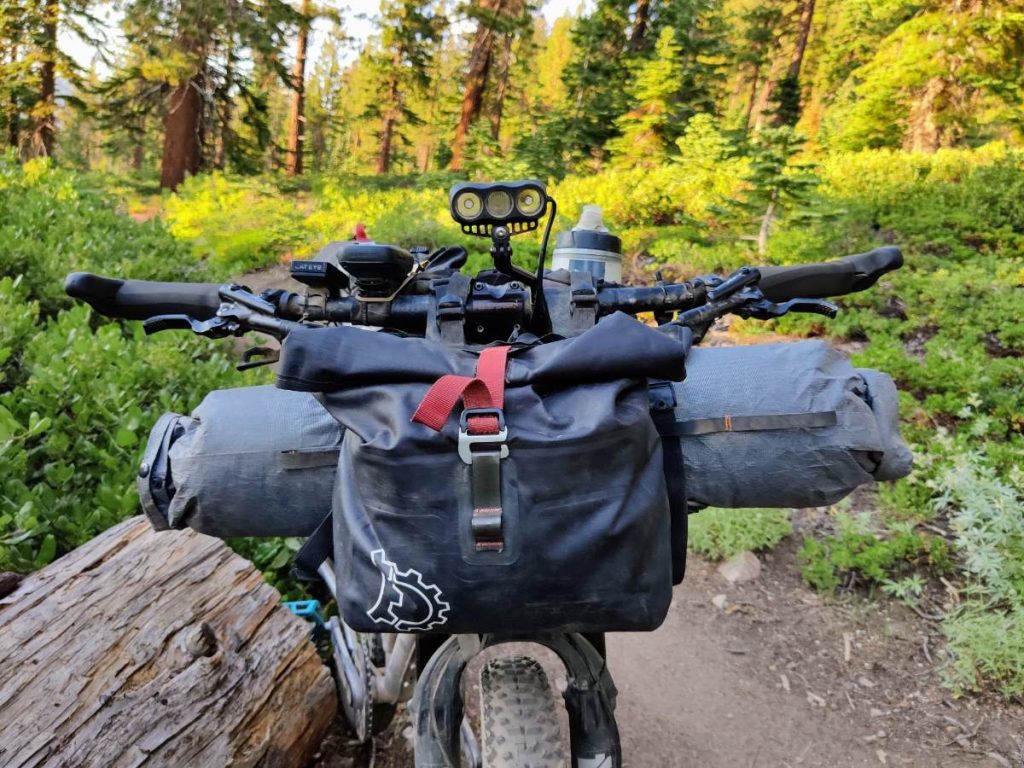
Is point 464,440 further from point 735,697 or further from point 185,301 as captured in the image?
point 735,697

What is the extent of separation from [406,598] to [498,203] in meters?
0.92

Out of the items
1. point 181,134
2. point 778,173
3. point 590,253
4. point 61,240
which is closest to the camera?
point 590,253

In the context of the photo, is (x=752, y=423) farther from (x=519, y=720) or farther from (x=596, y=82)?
(x=596, y=82)

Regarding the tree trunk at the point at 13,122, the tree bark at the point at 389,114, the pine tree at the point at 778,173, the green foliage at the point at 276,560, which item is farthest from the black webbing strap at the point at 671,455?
the tree bark at the point at 389,114

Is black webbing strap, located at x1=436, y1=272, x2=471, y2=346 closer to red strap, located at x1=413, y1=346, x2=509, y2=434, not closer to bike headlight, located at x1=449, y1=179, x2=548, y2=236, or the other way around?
bike headlight, located at x1=449, y1=179, x2=548, y2=236

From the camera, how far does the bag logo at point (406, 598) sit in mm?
1162

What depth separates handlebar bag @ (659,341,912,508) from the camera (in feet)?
4.57

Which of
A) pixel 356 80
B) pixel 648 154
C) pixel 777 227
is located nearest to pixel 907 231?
pixel 777 227

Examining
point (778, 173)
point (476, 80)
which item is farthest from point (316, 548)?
point (476, 80)

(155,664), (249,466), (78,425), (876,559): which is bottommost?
(876,559)

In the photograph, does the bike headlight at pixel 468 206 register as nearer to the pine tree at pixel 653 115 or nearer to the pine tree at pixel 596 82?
the pine tree at pixel 653 115

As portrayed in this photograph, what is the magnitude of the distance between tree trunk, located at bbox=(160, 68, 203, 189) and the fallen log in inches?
616

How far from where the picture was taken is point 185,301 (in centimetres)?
188

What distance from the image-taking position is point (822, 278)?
1.89 metres
